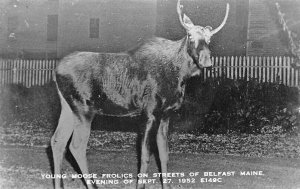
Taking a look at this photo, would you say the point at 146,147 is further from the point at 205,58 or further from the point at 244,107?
the point at 244,107

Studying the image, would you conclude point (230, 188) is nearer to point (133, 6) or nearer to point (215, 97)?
point (215, 97)

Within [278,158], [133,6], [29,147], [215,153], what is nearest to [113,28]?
[133,6]

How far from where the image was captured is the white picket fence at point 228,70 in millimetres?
4746

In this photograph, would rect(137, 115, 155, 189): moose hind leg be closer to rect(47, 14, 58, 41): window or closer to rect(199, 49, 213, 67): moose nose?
rect(199, 49, 213, 67): moose nose

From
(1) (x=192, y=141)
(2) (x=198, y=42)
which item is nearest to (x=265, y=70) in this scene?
(1) (x=192, y=141)

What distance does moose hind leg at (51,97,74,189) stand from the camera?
14.1 feet

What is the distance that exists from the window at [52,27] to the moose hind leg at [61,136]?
84 cm

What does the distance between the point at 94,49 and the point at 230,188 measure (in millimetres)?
2288

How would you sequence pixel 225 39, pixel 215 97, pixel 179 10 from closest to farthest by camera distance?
pixel 179 10
pixel 225 39
pixel 215 97

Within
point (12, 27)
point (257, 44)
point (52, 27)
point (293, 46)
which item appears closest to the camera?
point (12, 27)

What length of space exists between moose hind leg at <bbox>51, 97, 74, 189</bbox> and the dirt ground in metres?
0.22

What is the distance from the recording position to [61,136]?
4293 millimetres

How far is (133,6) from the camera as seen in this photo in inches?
193

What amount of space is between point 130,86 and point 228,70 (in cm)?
162
